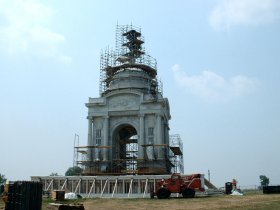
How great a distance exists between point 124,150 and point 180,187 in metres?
23.5

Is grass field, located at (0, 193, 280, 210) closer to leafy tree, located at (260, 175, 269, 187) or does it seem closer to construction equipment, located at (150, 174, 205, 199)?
construction equipment, located at (150, 174, 205, 199)

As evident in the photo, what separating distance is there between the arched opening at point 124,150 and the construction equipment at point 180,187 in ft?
41.6

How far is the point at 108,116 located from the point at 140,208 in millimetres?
27617

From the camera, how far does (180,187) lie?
34312 millimetres

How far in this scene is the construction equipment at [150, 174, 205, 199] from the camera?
33906 millimetres

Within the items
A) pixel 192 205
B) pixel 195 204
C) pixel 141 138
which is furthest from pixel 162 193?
pixel 141 138

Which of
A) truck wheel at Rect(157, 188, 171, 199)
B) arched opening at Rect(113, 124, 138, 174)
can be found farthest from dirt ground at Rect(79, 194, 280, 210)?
arched opening at Rect(113, 124, 138, 174)

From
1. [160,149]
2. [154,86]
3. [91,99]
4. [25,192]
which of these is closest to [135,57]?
[154,86]

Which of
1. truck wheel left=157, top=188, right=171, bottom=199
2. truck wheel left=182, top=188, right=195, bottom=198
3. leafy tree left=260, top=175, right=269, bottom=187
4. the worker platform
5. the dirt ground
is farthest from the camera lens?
leafy tree left=260, top=175, right=269, bottom=187

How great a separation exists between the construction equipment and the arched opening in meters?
12.7

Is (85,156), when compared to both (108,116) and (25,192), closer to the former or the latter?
(108,116)

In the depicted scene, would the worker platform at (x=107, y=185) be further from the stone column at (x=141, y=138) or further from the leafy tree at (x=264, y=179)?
the leafy tree at (x=264, y=179)

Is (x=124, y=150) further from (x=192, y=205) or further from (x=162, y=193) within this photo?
(x=192, y=205)

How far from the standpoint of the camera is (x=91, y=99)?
52.1m
